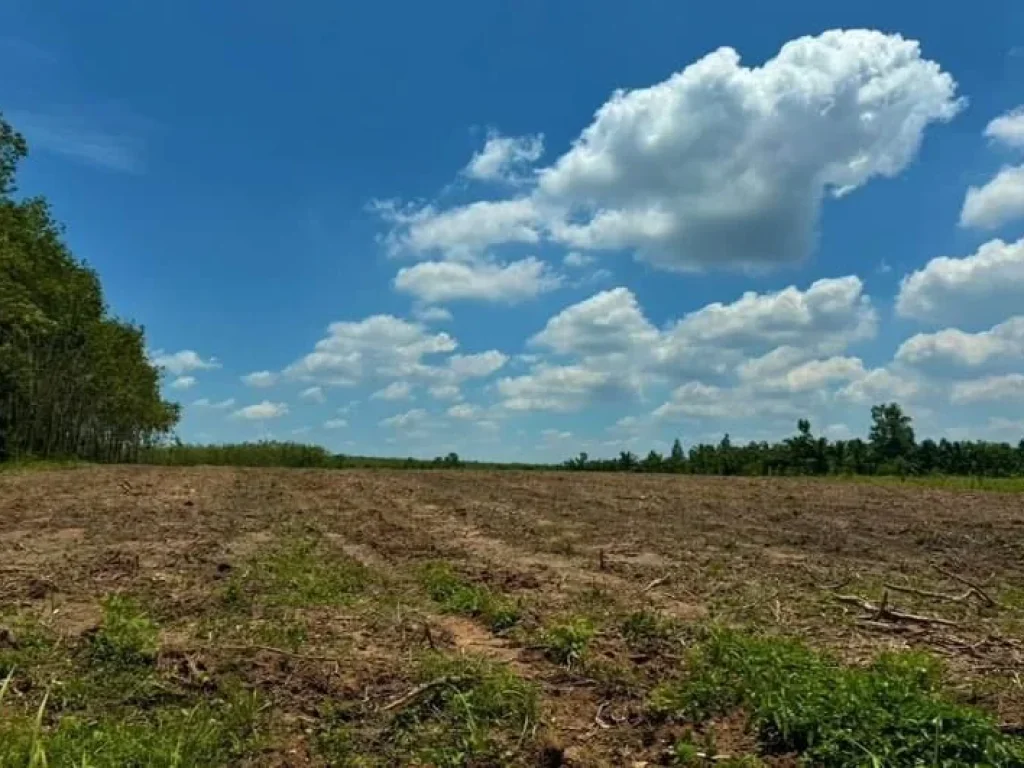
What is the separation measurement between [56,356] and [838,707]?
43.9 meters

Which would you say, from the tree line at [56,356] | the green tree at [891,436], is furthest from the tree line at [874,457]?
the tree line at [56,356]

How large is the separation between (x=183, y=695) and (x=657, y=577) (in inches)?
174

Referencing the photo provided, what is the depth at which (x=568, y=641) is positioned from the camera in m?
5.47

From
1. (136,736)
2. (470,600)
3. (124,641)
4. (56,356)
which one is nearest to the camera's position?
(136,736)

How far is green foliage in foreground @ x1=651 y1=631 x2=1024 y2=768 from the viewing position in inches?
136

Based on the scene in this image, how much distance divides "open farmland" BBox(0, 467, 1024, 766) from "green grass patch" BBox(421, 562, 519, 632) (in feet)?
0.11

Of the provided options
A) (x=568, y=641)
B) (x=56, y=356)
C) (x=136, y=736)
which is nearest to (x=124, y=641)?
(x=136, y=736)

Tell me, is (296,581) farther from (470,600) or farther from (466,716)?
(466,716)

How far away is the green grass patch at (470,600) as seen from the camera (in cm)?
620

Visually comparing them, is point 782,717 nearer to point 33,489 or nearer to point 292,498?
point 292,498

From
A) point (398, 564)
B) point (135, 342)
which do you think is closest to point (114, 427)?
point (135, 342)

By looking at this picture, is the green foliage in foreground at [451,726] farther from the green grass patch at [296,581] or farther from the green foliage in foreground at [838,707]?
the green grass patch at [296,581]

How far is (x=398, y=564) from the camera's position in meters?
8.81

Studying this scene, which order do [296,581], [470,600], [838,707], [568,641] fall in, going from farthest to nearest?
[296,581]
[470,600]
[568,641]
[838,707]
